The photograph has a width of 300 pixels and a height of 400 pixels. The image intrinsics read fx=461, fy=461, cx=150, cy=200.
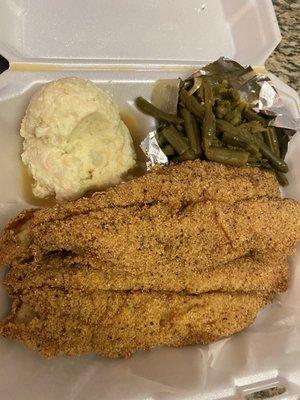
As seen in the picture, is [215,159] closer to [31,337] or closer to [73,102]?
[73,102]

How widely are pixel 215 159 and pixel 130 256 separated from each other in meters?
0.66

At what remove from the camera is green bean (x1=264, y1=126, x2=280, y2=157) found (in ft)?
7.47

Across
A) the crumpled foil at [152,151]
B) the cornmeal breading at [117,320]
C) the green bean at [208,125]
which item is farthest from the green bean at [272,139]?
the cornmeal breading at [117,320]

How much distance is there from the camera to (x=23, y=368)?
5.69ft

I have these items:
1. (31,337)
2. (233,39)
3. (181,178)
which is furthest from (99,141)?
(233,39)

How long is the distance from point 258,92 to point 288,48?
0.80 meters

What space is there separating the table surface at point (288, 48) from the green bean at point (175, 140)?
0.96 metres

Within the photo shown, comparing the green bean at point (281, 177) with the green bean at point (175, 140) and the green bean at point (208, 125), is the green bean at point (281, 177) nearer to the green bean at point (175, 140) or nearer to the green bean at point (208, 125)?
the green bean at point (208, 125)

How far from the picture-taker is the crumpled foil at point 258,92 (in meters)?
2.30

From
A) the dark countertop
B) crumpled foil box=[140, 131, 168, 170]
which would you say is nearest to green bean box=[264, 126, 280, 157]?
crumpled foil box=[140, 131, 168, 170]

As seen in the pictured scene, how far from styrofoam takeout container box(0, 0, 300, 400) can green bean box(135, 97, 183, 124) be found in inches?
1.8

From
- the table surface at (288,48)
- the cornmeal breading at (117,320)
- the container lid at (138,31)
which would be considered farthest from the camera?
the table surface at (288,48)

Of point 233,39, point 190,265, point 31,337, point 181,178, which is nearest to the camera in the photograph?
point 31,337

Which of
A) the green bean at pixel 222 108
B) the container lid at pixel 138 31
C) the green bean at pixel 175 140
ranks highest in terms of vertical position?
the container lid at pixel 138 31
